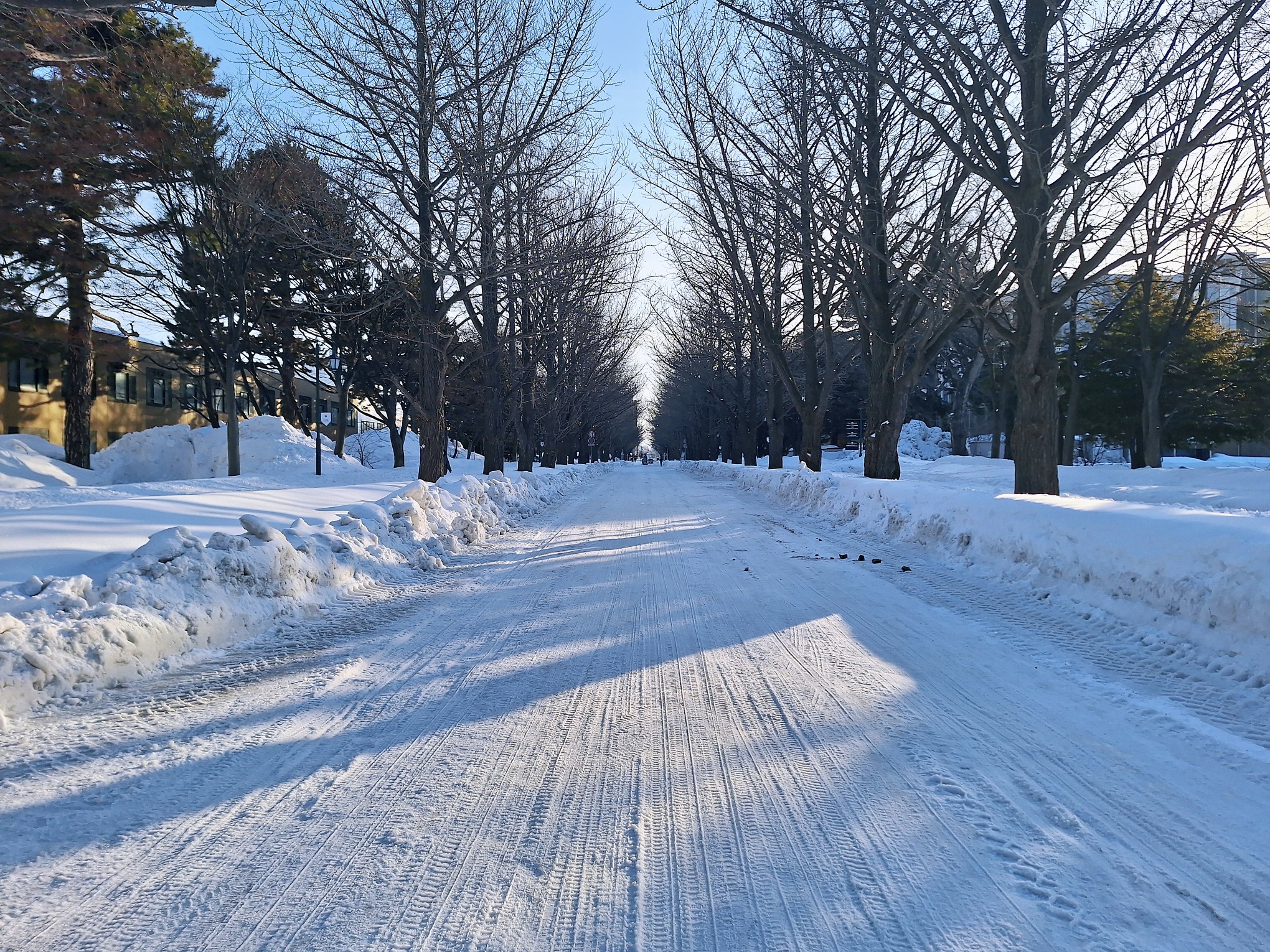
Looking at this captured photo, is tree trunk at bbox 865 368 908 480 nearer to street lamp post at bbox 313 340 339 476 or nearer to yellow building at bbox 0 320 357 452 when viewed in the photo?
street lamp post at bbox 313 340 339 476

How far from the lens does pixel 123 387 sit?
147 feet

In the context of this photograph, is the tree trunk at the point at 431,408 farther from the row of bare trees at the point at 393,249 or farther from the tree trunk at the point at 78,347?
the tree trunk at the point at 78,347

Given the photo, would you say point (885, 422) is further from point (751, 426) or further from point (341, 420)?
point (341, 420)

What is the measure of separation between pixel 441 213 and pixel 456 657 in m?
12.4

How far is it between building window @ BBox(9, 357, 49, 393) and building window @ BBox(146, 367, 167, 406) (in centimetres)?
886

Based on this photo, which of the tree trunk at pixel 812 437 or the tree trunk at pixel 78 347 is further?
the tree trunk at pixel 812 437

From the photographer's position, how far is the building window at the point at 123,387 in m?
42.8

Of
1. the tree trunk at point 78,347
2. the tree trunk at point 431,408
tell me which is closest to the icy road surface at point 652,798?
the tree trunk at point 431,408

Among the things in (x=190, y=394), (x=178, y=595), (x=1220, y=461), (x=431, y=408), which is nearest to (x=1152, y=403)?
(x=431, y=408)

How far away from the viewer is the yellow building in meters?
24.8

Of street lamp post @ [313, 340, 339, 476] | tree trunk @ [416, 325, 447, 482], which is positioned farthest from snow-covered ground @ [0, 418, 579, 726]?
street lamp post @ [313, 340, 339, 476]

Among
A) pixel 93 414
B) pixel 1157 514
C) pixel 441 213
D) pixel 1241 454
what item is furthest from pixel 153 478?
pixel 1241 454

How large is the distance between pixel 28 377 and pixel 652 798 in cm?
4384

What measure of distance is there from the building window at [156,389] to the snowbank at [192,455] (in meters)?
19.5
